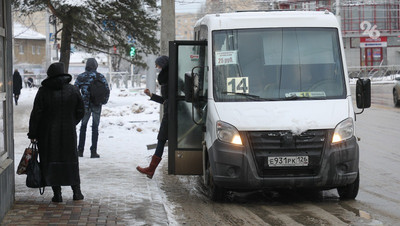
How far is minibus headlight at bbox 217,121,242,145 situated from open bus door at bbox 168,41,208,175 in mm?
998

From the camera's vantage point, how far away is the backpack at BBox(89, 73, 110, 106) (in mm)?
12727

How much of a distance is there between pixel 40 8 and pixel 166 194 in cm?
1455

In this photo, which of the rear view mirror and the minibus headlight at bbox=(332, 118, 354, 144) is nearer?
the minibus headlight at bbox=(332, 118, 354, 144)

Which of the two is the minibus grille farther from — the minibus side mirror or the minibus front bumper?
the minibus side mirror

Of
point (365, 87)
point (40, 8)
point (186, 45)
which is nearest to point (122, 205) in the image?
point (186, 45)

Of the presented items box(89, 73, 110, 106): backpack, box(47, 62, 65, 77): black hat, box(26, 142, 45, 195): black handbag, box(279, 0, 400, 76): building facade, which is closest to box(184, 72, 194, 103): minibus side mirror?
box(47, 62, 65, 77): black hat

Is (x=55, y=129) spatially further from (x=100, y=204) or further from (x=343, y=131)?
(x=343, y=131)

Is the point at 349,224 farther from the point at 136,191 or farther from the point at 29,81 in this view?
the point at 29,81

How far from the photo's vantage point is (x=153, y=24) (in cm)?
2347

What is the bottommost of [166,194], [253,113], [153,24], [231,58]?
[166,194]

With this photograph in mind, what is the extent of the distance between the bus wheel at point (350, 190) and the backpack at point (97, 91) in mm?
5254

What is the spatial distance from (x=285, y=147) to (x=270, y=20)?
6.03 ft

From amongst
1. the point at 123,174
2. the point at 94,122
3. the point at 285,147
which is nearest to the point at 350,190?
the point at 285,147

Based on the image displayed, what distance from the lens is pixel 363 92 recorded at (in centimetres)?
920
